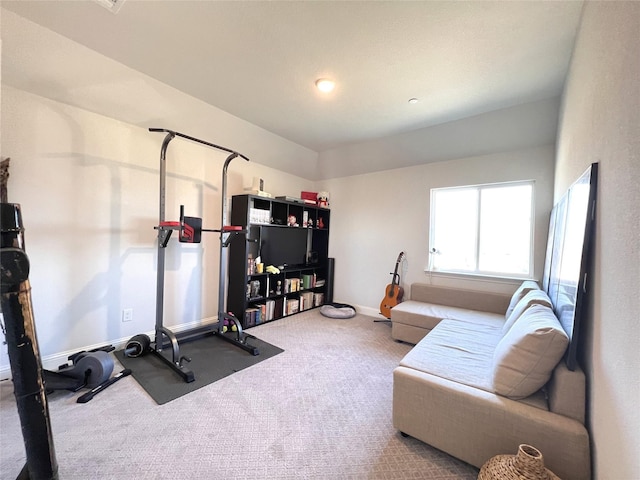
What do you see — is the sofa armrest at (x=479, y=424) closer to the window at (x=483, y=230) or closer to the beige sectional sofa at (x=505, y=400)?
the beige sectional sofa at (x=505, y=400)

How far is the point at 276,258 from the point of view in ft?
13.3

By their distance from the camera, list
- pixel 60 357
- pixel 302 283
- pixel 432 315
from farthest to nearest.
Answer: pixel 302 283 < pixel 432 315 < pixel 60 357

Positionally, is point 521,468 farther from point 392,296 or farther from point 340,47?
point 392,296

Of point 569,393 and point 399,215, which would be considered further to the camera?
point 399,215

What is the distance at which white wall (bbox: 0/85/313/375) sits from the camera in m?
2.15

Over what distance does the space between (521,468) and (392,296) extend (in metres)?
2.79

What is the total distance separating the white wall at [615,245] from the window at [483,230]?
7.12 feet

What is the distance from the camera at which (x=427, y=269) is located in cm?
378

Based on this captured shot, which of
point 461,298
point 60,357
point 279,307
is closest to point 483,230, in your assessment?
point 461,298

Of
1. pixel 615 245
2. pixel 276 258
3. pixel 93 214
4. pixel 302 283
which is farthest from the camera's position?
pixel 302 283

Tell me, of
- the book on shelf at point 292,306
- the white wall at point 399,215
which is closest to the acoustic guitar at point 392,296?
the white wall at point 399,215

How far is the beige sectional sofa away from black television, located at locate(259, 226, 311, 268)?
2.64 m

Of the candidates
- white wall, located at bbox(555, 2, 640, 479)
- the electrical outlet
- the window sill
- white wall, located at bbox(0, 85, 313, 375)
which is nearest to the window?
the window sill

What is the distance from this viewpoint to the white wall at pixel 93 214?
2.15 m
